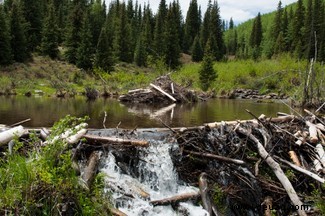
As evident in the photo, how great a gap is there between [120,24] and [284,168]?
64.2 metres

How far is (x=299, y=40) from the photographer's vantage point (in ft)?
229

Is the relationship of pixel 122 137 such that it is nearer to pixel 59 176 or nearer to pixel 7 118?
pixel 59 176

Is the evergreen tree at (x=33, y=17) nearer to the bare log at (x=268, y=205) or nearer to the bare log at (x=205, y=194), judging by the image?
the bare log at (x=205, y=194)

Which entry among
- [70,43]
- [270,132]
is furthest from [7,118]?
[70,43]

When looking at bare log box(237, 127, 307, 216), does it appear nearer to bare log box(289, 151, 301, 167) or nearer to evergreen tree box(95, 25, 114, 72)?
bare log box(289, 151, 301, 167)

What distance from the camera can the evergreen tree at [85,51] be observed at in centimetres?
4734

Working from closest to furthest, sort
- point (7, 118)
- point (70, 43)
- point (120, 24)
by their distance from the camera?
point (7, 118)
point (70, 43)
point (120, 24)

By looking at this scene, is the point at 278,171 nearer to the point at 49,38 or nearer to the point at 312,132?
the point at 312,132

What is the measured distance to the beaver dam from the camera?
6.05 metres

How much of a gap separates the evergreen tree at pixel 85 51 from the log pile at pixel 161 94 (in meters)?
26.6

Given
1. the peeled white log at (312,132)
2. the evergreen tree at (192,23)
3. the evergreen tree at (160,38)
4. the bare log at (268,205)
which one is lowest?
the bare log at (268,205)

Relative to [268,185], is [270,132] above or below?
above

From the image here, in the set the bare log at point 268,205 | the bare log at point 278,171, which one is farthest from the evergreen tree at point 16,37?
the bare log at point 268,205

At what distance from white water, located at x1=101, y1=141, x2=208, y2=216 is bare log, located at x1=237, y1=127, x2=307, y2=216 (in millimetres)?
1629
